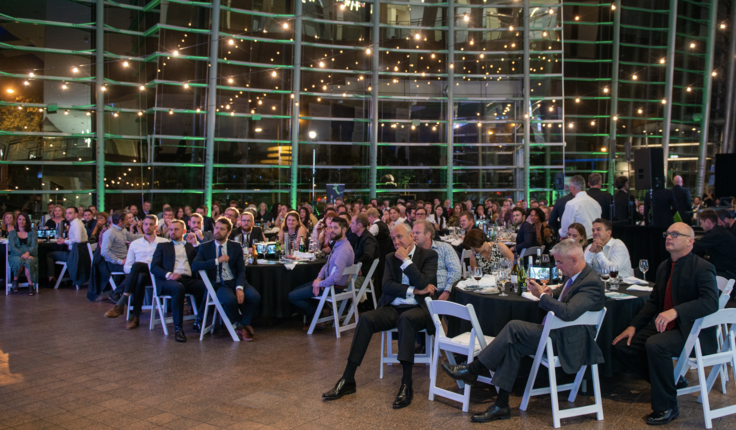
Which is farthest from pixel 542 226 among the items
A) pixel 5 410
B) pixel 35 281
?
pixel 35 281

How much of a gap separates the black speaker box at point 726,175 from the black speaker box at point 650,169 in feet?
A: 18.5

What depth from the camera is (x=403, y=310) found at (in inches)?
183

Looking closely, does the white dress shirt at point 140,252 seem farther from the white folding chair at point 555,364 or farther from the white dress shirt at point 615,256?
the white dress shirt at point 615,256

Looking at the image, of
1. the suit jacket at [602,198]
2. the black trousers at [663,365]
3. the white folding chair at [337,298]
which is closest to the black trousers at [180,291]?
the white folding chair at [337,298]

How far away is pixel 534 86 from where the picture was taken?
17.6 metres

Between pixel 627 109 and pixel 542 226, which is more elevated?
pixel 627 109

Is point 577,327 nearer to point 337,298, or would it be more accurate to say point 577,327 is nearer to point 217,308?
point 337,298

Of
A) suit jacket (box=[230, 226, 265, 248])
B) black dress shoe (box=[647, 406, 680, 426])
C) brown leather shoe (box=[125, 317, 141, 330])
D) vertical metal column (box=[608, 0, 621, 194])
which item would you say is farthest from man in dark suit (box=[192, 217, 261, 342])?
vertical metal column (box=[608, 0, 621, 194])

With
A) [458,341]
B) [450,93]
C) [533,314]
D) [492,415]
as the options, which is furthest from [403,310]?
[450,93]

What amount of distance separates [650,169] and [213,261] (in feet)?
27.0

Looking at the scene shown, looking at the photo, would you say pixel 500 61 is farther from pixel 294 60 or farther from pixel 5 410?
pixel 5 410

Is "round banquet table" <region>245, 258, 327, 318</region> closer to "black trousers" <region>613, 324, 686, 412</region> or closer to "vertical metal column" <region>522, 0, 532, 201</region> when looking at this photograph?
"black trousers" <region>613, 324, 686, 412</region>

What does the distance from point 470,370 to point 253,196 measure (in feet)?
42.2

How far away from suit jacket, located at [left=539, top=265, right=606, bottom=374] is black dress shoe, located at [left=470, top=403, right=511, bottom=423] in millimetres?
509
